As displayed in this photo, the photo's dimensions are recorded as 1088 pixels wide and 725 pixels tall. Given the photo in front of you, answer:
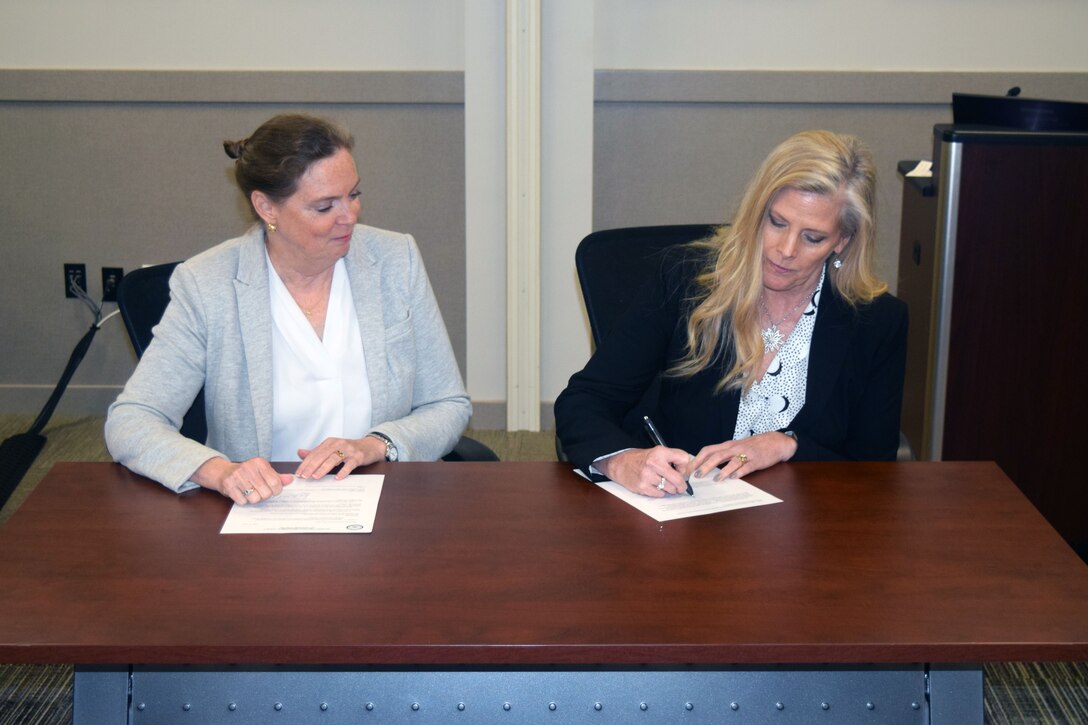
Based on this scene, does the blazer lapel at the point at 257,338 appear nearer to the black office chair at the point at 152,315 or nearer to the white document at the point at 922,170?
the black office chair at the point at 152,315

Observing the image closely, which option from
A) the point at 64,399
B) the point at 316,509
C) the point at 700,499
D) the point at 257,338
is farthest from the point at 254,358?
the point at 64,399

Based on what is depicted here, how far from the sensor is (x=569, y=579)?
59.2 inches

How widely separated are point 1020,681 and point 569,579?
157cm

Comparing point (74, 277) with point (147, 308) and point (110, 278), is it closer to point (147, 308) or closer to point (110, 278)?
point (110, 278)

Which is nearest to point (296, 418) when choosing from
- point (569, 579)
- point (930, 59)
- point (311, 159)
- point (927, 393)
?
point (311, 159)

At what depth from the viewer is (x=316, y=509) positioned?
1.74 meters

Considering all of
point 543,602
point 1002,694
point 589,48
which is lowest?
point 1002,694

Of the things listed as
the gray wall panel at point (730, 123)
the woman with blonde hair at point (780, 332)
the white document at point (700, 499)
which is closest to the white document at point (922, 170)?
the gray wall panel at point (730, 123)

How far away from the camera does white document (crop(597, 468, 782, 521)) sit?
174cm

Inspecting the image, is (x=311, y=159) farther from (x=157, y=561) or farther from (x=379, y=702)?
(x=379, y=702)

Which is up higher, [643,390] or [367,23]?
[367,23]

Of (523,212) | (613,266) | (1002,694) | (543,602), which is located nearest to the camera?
(543,602)

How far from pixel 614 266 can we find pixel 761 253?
0.37 meters

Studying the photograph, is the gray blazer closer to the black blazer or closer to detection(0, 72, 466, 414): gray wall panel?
the black blazer
